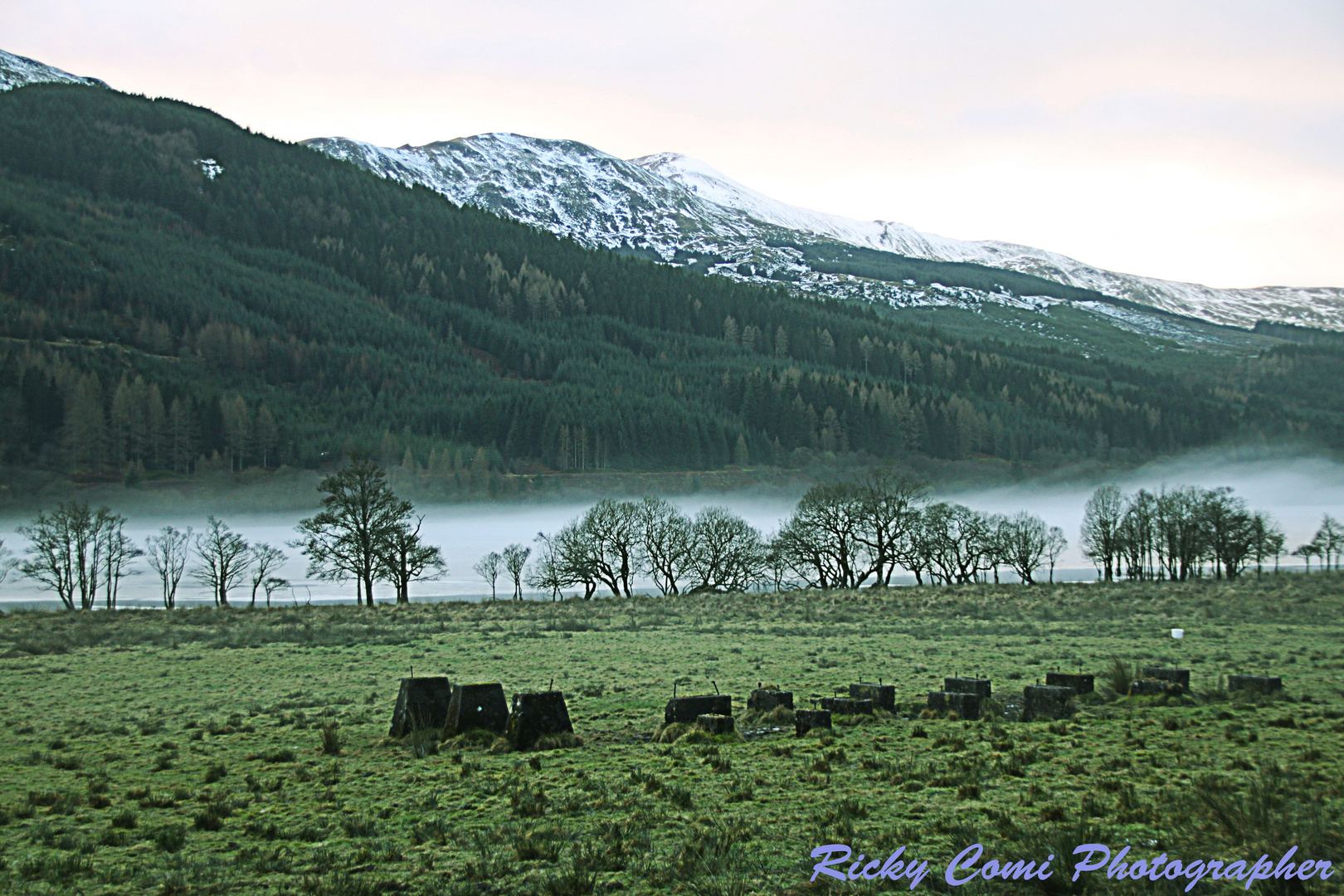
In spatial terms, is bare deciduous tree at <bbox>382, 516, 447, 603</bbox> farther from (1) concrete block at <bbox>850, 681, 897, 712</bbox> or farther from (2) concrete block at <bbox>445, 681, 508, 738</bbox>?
(1) concrete block at <bbox>850, 681, 897, 712</bbox>

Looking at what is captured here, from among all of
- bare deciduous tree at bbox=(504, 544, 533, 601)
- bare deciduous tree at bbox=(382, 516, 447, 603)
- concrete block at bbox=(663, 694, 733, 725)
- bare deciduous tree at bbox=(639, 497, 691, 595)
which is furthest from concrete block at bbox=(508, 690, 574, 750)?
bare deciduous tree at bbox=(504, 544, 533, 601)

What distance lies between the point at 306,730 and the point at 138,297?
177082 millimetres

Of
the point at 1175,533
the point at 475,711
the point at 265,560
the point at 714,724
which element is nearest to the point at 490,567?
the point at 265,560

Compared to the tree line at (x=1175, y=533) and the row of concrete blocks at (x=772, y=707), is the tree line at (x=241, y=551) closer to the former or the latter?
the row of concrete blocks at (x=772, y=707)

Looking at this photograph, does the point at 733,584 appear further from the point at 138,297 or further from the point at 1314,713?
the point at 138,297

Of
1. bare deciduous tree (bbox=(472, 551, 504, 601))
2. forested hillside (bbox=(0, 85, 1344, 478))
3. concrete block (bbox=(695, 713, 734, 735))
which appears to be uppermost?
forested hillside (bbox=(0, 85, 1344, 478))

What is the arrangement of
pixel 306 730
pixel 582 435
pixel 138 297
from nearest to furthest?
pixel 306 730 < pixel 582 435 < pixel 138 297

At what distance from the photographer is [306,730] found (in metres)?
17.6

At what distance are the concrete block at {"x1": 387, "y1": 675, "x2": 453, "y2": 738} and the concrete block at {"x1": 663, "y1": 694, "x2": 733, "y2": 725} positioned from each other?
3930 millimetres

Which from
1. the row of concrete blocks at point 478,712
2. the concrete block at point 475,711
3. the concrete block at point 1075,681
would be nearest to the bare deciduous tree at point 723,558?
the concrete block at point 1075,681

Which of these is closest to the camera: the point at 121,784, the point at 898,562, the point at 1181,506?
the point at 121,784

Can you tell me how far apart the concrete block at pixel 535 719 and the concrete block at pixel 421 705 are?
1.48 metres

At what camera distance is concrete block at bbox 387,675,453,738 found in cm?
1639

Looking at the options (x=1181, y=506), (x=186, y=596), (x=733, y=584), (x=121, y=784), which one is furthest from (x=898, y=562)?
(x=186, y=596)
